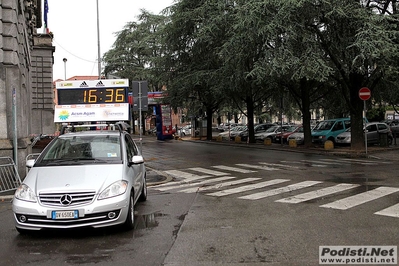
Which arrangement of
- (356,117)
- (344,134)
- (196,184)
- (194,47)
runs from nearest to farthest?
(196,184), (356,117), (344,134), (194,47)

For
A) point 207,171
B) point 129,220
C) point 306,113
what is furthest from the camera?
point 306,113

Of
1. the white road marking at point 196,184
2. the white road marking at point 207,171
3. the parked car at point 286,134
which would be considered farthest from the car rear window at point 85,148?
the parked car at point 286,134

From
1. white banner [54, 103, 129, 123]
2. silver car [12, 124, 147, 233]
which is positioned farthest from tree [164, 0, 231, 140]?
silver car [12, 124, 147, 233]

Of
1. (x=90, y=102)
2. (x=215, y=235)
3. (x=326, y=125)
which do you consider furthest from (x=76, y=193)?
(x=326, y=125)

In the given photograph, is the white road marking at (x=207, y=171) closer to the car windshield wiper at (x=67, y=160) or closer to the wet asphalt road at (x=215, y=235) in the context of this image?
the wet asphalt road at (x=215, y=235)

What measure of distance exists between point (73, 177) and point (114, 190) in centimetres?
68

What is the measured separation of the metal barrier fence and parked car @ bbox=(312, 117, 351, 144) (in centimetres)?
2001

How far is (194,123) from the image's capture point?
46.1 meters

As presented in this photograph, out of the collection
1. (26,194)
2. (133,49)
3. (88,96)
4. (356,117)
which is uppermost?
(133,49)

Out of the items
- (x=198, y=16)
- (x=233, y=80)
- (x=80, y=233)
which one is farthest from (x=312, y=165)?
(x=198, y=16)

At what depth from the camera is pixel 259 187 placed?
36.1ft

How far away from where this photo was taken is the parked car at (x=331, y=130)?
2639 centimetres

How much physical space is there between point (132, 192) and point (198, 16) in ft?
70.3

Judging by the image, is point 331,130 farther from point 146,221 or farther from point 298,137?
point 146,221
